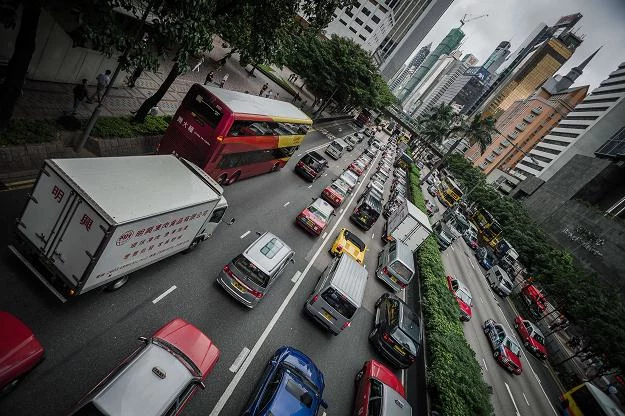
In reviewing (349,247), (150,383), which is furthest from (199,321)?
(349,247)

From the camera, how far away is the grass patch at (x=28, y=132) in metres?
10.7

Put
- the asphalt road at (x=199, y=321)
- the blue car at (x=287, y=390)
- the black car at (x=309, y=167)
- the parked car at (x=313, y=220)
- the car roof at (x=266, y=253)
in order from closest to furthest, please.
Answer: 1. the asphalt road at (x=199, y=321)
2. the blue car at (x=287, y=390)
3. the car roof at (x=266, y=253)
4. the parked car at (x=313, y=220)
5. the black car at (x=309, y=167)

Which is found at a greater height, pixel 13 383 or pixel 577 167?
pixel 577 167

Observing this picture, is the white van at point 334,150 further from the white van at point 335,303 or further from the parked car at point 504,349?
the white van at point 335,303

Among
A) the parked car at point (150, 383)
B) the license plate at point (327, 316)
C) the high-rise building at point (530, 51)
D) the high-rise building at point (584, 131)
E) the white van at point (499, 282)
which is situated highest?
the high-rise building at point (530, 51)

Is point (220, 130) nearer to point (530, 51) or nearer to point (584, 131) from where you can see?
point (584, 131)

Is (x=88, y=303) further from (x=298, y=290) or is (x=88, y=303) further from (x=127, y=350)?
(x=298, y=290)

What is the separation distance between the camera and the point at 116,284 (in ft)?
31.0

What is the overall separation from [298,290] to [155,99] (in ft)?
39.1

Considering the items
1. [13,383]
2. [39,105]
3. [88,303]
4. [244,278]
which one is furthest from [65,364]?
[39,105]

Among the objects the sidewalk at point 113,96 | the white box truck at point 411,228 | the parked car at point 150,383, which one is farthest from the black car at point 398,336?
the sidewalk at point 113,96

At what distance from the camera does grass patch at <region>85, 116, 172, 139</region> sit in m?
14.4

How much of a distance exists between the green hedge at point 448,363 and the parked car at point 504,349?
15.5 ft

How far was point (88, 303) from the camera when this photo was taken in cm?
895
